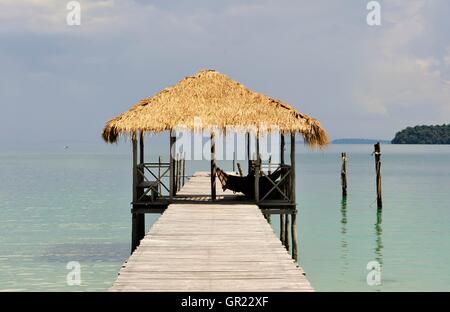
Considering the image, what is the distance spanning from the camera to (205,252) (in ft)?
29.7

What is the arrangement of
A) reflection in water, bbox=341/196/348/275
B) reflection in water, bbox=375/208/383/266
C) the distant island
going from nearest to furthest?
1. reflection in water, bbox=341/196/348/275
2. reflection in water, bbox=375/208/383/266
3. the distant island

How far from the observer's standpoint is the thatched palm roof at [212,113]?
1460cm


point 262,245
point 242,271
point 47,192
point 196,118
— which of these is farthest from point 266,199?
point 47,192

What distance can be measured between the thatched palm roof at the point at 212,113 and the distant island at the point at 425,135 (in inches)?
5480

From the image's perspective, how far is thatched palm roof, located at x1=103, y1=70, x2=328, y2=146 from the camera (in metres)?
14.6

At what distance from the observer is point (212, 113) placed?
1491 cm

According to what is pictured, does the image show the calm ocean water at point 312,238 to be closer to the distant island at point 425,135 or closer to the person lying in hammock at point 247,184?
the person lying in hammock at point 247,184

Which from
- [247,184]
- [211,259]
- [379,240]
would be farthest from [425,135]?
[211,259]

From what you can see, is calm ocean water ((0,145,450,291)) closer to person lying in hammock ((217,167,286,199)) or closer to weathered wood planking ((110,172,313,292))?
person lying in hammock ((217,167,286,199))

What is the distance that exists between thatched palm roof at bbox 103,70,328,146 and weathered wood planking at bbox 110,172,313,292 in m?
2.60

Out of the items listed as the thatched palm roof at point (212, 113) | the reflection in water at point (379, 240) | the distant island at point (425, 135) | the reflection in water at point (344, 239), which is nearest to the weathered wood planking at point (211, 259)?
the thatched palm roof at point (212, 113)

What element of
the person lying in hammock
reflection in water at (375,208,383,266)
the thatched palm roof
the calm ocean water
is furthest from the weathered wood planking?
reflection in water at (375,208,383,266)
